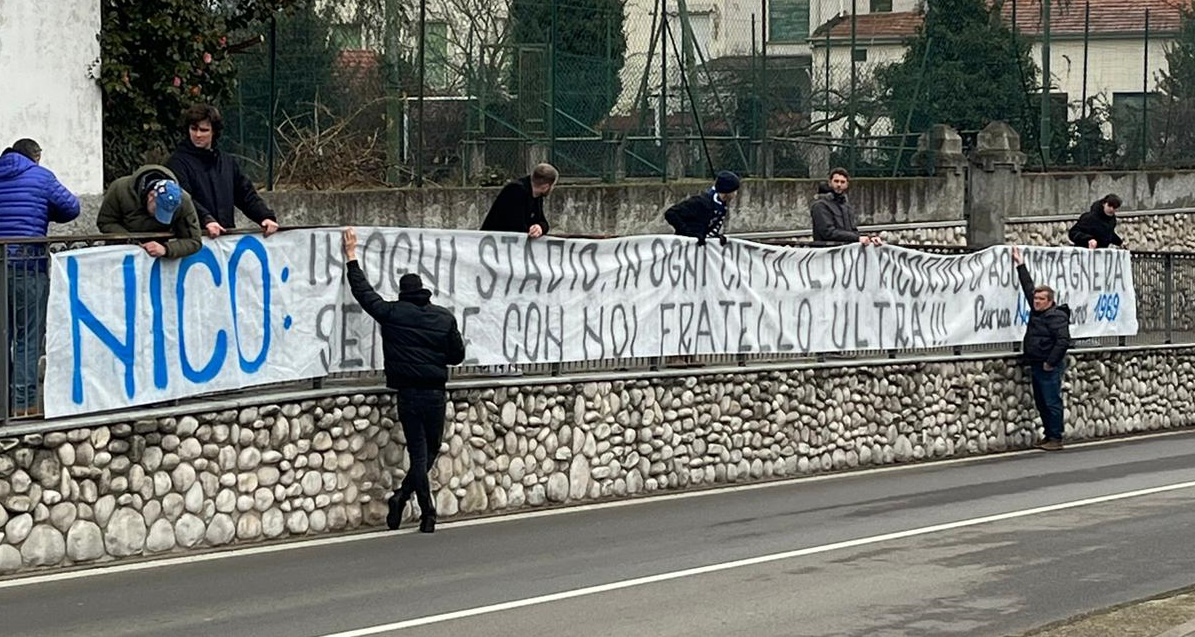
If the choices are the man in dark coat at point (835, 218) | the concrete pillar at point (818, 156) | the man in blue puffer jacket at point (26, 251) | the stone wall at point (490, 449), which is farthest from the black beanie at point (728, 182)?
the concrete pillar at point (818, 156)

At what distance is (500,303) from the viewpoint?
1662cm

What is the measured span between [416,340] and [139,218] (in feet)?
7.12

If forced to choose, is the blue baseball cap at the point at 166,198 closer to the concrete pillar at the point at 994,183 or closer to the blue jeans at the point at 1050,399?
the blue jeans at the point at 1050,399

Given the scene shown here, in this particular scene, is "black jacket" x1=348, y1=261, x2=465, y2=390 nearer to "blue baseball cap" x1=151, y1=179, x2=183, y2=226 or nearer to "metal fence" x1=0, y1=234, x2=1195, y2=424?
"metal fence" x1=0, y1=234, x2=1195, y2=424

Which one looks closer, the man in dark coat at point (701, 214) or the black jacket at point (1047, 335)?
the man in dark coat at point (701, 214)

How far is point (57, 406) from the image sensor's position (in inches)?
500

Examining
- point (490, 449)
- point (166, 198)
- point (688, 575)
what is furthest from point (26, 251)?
point (688, 575)

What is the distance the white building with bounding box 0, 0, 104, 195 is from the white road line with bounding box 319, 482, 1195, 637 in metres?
7.79

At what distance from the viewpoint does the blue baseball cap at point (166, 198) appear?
13.4 meters

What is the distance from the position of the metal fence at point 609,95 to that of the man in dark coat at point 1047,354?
546 cm

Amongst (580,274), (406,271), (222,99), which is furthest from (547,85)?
(406,271)

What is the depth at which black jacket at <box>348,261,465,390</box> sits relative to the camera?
14641mm

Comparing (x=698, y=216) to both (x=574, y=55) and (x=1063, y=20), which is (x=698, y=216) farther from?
(x=1063, y=20)

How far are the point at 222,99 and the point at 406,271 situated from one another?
215 inches
